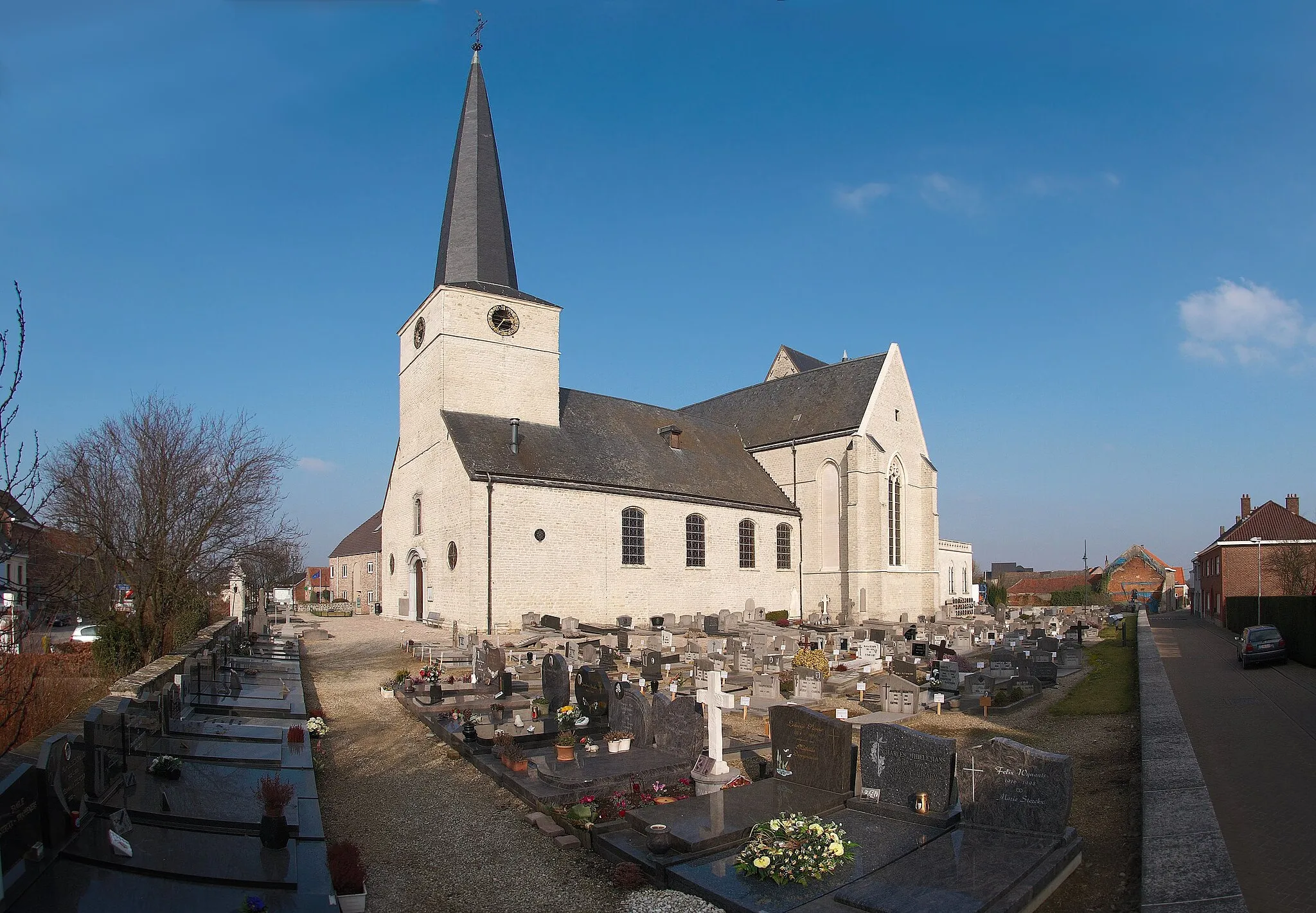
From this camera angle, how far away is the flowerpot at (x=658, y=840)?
22.3 ft

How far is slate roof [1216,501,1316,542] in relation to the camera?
115ft

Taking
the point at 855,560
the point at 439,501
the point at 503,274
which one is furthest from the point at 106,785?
the point at 855,560

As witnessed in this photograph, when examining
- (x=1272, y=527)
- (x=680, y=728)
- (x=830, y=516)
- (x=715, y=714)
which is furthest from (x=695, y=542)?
(x=1272, y=527)

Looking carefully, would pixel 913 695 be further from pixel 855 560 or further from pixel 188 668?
pixel 855 560

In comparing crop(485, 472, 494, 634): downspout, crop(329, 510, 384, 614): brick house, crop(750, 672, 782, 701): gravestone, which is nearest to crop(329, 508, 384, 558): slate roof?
crop(329, 510, 384, 614): brick house

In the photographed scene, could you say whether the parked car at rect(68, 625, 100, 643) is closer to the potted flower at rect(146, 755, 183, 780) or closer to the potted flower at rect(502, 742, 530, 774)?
the potted flower at rect(146, 755, 183, 780)

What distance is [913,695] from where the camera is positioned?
13.7 metres

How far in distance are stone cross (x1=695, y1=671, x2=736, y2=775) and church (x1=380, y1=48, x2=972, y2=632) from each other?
48.2 ft

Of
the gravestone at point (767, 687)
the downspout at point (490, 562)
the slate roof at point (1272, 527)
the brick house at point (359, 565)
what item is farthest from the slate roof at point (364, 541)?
the slate roof at point (1272, 527)

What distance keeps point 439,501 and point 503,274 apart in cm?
812

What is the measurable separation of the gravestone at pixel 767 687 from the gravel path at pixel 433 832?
19.7 feet

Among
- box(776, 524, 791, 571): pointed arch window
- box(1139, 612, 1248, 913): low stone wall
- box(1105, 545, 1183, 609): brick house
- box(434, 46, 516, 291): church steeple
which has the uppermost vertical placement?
box(434, 46, 516, 291): church steeple

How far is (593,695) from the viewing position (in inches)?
460

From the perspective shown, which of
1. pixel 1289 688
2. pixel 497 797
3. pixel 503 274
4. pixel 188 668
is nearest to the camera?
pixel 497 797
